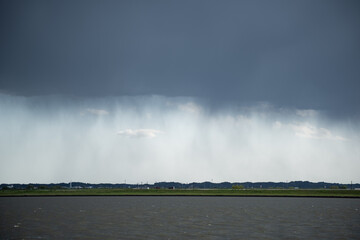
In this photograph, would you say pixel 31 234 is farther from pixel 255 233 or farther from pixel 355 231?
pixel 355 231

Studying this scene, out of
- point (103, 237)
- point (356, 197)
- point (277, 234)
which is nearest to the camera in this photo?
point (103, 237)

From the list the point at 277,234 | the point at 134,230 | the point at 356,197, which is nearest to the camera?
the point at 277,234

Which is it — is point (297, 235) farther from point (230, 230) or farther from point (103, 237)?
point (103, 237)

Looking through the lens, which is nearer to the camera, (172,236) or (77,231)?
(172,236)

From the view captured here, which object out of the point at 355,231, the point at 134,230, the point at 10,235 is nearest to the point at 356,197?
the point at 355,231

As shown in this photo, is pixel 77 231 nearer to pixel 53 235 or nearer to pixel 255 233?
pixel 53 235

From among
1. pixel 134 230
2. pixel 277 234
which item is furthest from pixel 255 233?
pixel 134 230

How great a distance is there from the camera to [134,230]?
165 feet

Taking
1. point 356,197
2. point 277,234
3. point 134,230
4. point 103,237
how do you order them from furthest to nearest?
point 356,197 < point 134,230 < point 277,234 < point 103,237

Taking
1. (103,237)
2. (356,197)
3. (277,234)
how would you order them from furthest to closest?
1. (356,197)
2. (277,234)
3. (103,237)

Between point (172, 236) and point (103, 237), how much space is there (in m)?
8.14

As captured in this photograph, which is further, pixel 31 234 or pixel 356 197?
pixel 356 197

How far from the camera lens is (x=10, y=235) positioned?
45.0 m

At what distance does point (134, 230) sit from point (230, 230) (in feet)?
42.4
